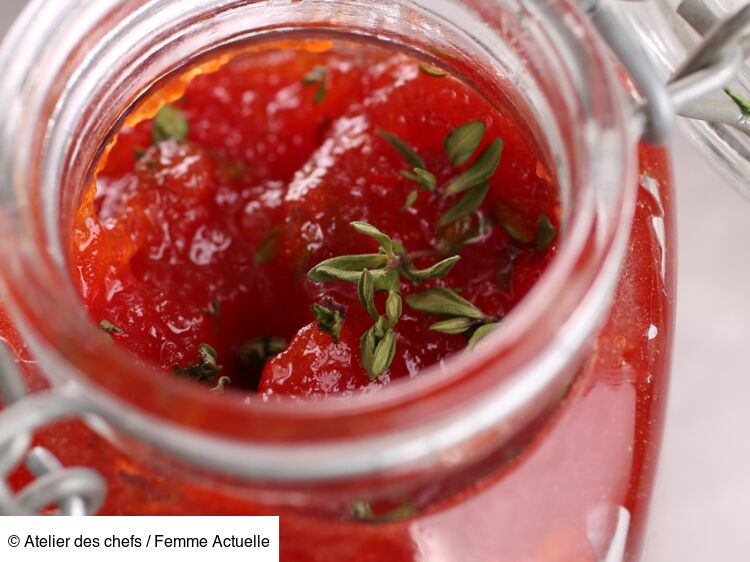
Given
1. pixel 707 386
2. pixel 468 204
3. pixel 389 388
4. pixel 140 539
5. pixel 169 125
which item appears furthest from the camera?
pixel 707 386

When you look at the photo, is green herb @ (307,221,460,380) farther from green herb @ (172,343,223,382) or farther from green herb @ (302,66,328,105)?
green herb @ (302,66,328,105)

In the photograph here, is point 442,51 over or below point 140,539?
over

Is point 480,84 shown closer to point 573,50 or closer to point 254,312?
point 573,50

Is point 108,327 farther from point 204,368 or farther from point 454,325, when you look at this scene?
point 454,325

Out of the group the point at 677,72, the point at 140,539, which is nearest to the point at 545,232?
the point at 677,72

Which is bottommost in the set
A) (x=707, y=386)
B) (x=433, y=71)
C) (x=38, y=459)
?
(x=707, y=386)

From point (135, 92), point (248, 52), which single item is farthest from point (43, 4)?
point (248, 52)

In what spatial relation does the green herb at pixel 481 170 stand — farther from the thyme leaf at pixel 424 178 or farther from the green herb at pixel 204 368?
the green herb at pixel 204 368
